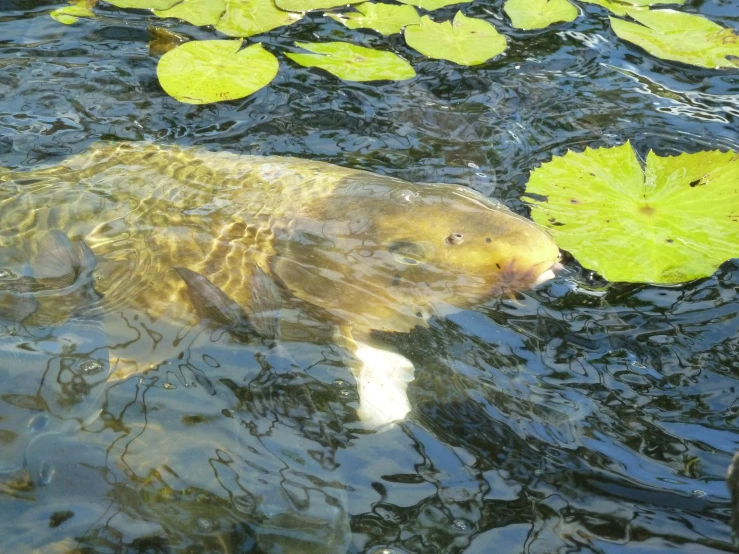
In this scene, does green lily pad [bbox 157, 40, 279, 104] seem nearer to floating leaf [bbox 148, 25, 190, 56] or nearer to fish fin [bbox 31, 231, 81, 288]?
floating leaf [bbox 148, 25, 190, 56]

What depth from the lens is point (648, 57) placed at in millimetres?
4430

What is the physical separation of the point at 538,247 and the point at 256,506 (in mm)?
1433

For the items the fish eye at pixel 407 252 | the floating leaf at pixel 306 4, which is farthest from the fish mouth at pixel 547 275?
the floating leaf at pixel 306 4

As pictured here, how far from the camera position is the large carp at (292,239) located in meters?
2.84

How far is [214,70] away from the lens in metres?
4.14

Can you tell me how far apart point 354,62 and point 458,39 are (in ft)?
2.27

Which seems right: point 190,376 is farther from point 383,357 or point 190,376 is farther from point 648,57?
point 648,57

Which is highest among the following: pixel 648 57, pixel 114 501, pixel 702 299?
pixel 648 57

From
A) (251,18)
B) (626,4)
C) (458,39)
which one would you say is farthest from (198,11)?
(626,4)

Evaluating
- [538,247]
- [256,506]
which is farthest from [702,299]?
[256,506]

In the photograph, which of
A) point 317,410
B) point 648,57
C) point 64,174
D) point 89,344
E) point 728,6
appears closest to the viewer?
point 317,410

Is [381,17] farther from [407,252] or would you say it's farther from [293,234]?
[407,252]

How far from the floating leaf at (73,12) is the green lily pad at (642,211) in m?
3.15

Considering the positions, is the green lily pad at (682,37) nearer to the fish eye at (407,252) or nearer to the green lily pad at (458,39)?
the green lily pad at (458,39)
